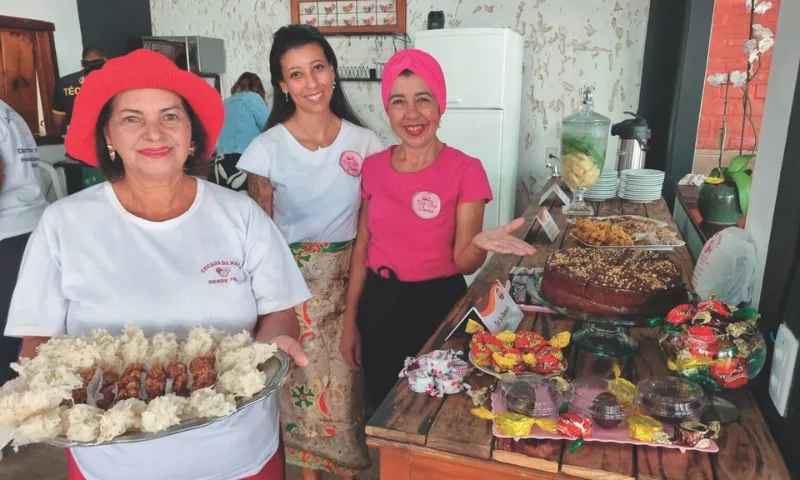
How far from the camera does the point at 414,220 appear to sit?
151 cm

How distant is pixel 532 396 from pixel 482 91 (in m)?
3.09

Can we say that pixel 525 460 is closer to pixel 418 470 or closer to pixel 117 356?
pixel 418 470

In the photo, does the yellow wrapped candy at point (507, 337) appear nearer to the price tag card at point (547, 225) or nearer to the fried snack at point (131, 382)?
the fried snack at point (131, 382)

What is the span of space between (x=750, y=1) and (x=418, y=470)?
238 cm

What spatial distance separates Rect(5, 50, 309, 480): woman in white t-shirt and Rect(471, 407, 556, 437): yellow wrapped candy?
43 cm

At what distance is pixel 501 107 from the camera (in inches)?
147

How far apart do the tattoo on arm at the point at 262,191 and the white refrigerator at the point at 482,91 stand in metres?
2.27

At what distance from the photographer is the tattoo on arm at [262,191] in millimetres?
1716

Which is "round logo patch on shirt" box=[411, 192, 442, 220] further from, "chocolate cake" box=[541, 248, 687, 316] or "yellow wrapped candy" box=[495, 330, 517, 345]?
"yellow wrapped candy" box=[495, 330, 517, 345]

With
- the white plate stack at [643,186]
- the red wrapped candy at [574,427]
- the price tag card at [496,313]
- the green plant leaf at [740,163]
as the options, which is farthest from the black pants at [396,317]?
the white plate stack at [643,186]

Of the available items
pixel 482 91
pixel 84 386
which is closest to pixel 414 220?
pixel 84 386

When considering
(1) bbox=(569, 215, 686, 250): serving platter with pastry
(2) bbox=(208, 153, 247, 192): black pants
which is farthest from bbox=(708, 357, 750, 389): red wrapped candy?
(2) bbox=(208, 153, 247, 192): black pants

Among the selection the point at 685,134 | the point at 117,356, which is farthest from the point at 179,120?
the point at 685,134

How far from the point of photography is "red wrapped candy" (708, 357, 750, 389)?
95cm
